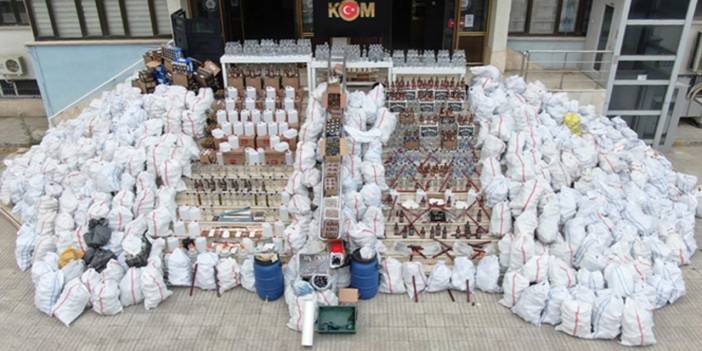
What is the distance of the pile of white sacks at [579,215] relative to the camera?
7.72m

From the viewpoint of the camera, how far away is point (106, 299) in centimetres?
792

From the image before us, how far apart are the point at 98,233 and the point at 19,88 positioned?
10.6 meters

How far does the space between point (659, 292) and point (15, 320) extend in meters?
9.52

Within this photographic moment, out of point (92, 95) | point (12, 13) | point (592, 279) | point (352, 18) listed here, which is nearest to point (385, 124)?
point (352, 18)

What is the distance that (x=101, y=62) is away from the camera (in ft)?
48.6

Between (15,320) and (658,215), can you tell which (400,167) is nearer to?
(658,215)

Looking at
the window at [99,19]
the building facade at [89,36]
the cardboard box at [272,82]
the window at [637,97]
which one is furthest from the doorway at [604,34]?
the window at [99,19]

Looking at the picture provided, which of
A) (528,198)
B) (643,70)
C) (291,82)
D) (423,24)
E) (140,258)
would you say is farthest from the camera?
(423,24)

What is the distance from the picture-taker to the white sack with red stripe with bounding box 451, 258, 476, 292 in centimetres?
842

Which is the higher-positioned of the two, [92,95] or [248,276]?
[92,95]

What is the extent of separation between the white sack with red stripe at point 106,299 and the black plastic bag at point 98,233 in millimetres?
934

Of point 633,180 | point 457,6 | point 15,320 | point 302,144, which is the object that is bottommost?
point 15,320

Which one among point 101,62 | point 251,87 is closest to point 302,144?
point 251,87

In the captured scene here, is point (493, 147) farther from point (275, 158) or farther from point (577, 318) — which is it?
point (275, 158)
